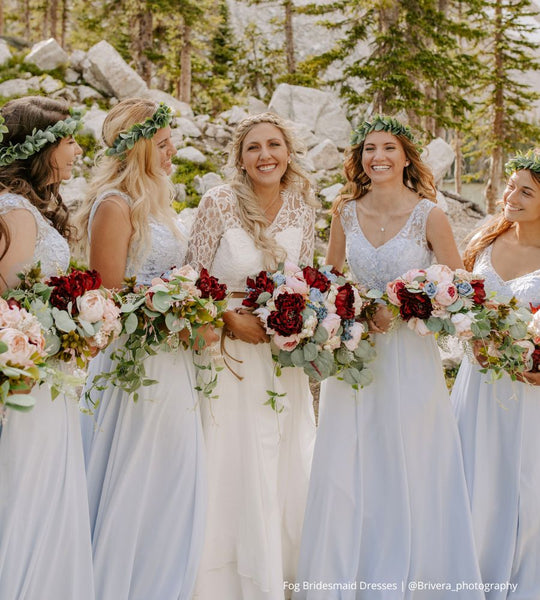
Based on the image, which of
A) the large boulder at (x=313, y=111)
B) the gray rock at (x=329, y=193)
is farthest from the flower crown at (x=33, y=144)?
the large boulder at (x=313, y=111)

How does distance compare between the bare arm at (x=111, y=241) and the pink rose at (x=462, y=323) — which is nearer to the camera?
the pink rose at (x=462, y=323)

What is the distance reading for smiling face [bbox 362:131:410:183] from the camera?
4.27 m

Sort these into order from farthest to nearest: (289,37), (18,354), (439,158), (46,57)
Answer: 1. (289,37)
2. (46,57)
3. (439,158)
4. (18,354)

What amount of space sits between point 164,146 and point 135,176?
12.5 inches

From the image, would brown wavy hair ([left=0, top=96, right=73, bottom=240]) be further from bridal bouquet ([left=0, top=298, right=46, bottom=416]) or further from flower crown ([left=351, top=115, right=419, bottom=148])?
flower crown ([left=351, top=115, right=419, bottom=148])

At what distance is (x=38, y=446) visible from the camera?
3094 millimetres

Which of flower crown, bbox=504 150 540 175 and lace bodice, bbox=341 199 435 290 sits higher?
flower crown, bbox=504 150 540 175

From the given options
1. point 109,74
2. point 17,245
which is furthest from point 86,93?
point 17,245

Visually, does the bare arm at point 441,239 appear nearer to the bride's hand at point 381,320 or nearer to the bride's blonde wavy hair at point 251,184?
the bride's hand at point 381,320

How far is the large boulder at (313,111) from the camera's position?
60.2 ft

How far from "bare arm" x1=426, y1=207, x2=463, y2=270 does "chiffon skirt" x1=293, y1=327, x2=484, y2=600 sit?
0.51m

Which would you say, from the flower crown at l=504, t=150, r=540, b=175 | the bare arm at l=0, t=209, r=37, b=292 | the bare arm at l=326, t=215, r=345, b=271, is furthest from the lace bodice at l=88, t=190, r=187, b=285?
the flower crown at l=504, t=150, r=540, b=175

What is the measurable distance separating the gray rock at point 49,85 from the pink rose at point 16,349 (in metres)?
15.8

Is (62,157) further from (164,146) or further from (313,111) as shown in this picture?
(313,111)
